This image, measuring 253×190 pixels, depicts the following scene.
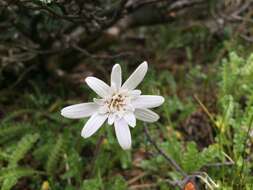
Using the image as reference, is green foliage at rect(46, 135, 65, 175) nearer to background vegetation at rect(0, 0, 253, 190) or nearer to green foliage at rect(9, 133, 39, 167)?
background vegetation at rect(0, 0, 253, 190)

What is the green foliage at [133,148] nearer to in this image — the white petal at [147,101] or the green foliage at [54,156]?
the green foliage at [54,156]

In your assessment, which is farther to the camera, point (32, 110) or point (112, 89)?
point (32, 110)

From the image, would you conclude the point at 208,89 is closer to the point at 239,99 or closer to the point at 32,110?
the point at 239,99

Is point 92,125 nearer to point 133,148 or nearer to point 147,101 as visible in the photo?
point 147,101

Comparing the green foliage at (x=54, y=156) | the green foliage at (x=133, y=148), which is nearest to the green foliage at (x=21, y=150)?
the green foliage at (x=133, y=148)

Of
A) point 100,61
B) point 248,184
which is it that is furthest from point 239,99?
point 100,61

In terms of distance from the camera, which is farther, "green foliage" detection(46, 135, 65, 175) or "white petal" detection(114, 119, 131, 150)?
"green foliage" detection(46, 135, 65, 175)

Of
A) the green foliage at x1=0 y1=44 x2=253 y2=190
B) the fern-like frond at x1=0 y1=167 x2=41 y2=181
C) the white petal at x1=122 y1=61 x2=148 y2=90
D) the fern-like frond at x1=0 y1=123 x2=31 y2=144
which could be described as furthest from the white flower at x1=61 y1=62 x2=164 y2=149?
the fern-like frond at x1=0 y1=123 x2=31 y2=144
